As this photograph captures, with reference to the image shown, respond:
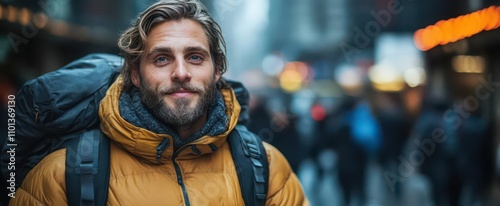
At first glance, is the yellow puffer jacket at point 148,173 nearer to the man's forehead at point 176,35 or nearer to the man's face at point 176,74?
the man's face at point 176,74

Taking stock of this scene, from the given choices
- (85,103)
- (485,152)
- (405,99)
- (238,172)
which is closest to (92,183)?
(85,103)

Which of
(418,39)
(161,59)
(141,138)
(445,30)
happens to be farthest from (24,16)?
(418,39)

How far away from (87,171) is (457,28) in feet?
39.1

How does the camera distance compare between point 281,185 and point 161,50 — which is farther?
point 281,185

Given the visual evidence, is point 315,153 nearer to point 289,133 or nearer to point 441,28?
point 289,133

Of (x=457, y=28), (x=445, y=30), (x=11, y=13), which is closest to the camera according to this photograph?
(x=11, y=13)

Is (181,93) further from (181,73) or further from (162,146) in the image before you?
(162,146)

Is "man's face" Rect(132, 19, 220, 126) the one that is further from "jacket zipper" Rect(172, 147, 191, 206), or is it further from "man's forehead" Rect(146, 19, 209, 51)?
"jacket zipper" Rect(172, 147, 191, 206)

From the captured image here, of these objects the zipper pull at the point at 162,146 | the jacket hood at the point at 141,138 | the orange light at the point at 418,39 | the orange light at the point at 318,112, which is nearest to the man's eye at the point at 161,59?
the jacket hood at the point at 141,138

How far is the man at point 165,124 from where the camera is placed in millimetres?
2232

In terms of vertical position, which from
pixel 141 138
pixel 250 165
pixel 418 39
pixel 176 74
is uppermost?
pixel 418 39

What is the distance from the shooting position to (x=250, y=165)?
2412 millimetres

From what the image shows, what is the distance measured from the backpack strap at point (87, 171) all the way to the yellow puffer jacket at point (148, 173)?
40mm

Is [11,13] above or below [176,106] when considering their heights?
above
